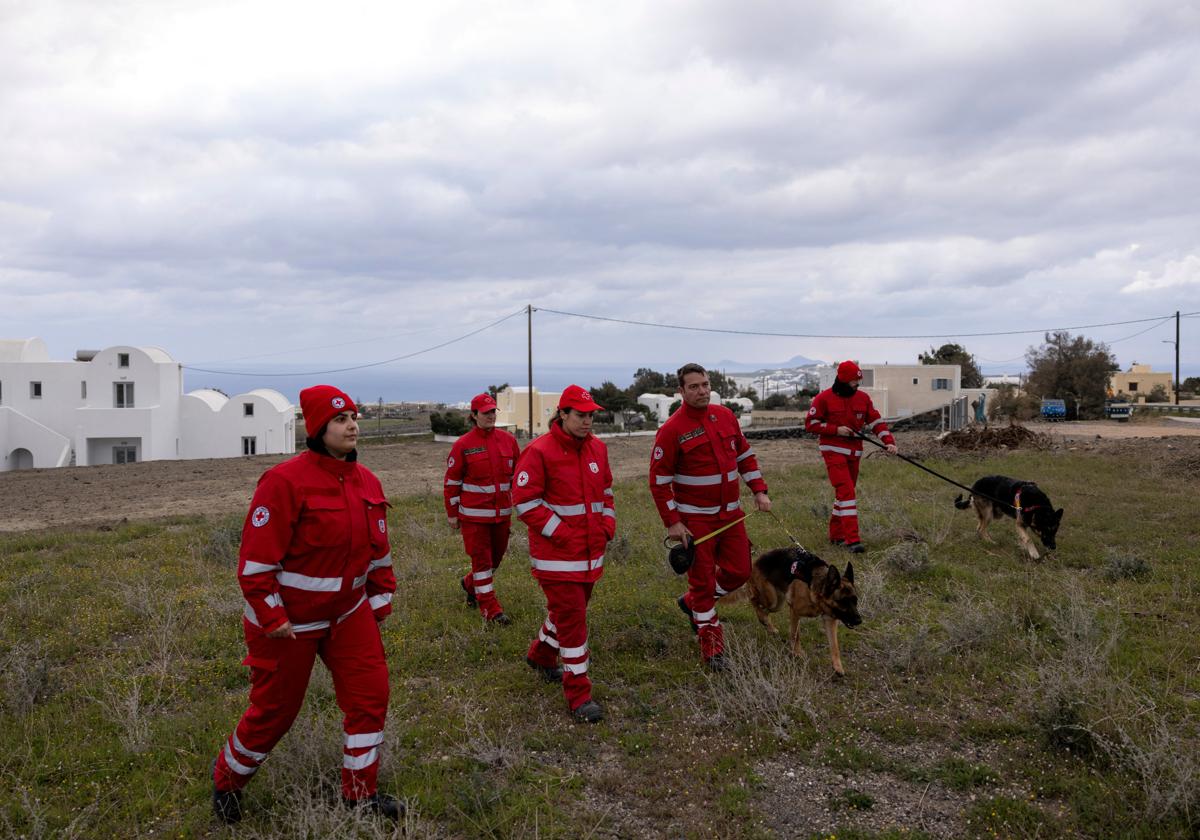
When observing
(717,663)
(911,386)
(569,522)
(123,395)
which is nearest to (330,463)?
(569,522)

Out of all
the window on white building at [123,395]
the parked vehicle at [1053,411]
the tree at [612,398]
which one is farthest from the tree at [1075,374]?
the window on white building at [123,395]

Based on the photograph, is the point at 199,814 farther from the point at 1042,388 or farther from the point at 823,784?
the point at 1042,388

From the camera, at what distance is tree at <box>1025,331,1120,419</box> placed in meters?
43.2

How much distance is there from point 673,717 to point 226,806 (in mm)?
2480

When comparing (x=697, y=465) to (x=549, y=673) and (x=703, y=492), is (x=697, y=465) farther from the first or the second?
(x=549, y=673)

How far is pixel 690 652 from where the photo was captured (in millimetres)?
5684

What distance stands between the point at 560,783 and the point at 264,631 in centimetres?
170

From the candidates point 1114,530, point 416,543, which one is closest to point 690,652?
point 416,543

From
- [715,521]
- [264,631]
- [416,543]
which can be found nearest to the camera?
[264,631]

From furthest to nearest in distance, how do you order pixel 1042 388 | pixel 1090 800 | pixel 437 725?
pixel 1042 388, pixel 437 725, pixel 1090 800

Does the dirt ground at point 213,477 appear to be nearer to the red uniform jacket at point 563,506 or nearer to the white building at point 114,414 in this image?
the white building at point 114,414

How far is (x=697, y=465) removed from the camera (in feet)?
18.3

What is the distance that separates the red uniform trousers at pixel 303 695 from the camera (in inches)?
132

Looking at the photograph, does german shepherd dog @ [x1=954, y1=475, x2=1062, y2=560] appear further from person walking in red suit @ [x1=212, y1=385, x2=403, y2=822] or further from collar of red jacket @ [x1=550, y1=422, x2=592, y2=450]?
person walking in red suit @ [x1=212, y1=385, x2=403, y2=822]
